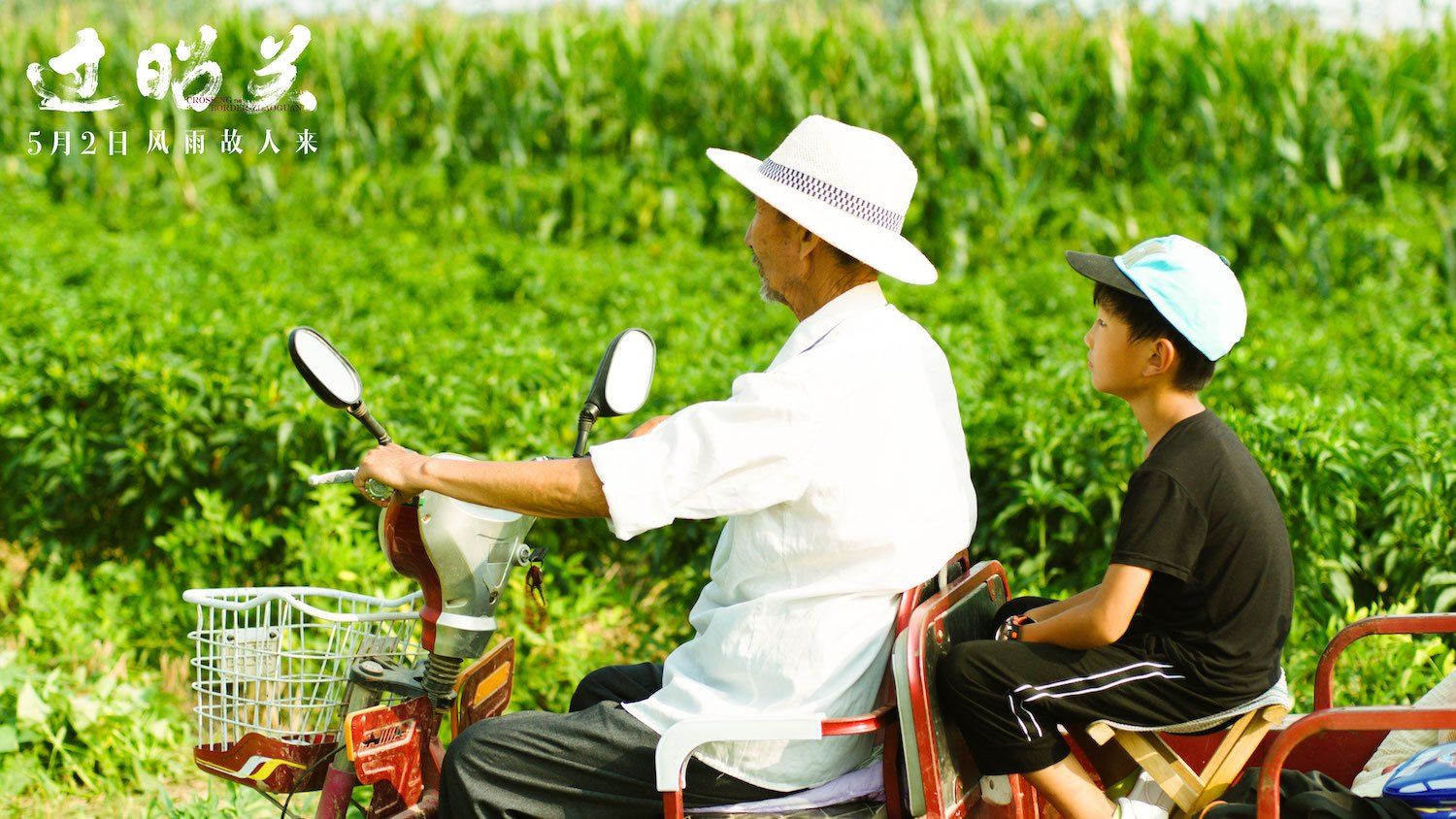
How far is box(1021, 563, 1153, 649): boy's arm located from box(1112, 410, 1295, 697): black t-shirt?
25 millimetres

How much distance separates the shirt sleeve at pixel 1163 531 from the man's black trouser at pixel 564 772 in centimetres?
72

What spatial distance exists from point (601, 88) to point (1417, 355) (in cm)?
676

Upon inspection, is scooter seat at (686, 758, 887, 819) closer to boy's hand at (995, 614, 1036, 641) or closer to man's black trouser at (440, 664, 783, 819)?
man's black trouser at (440, 664, 783, 819)

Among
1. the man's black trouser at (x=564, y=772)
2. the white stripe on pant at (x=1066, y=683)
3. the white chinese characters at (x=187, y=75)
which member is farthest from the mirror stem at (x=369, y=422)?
the white chinese characters at (x=187, y=75)

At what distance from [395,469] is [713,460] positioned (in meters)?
0.54

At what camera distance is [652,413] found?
180 inches

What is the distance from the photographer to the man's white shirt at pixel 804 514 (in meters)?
2.14

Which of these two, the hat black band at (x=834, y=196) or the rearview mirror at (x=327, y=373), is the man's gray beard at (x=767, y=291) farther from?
the rearview mirror at (x=327, y=373)

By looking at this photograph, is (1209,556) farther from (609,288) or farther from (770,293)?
(609,288)

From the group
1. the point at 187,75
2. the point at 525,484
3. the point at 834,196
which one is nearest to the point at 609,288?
the point at 834,196

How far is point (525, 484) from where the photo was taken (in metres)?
2.21

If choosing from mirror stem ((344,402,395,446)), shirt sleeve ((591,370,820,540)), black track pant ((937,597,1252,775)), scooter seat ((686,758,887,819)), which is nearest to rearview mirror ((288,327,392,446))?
mirror stem ((344,402,395,446))

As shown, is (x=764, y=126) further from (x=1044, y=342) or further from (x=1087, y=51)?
(x=1044, y=342)

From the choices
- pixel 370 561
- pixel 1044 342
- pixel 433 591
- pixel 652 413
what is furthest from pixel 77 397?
pixel 1044 342
